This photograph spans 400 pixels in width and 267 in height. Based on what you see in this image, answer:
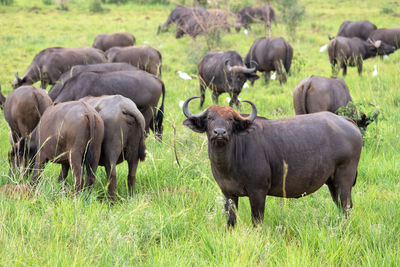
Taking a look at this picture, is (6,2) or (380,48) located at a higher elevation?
(6,2)

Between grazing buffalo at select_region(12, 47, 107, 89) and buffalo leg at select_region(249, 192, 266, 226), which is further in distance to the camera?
grazing buffalo at select_region(12, 47, 107, 89)

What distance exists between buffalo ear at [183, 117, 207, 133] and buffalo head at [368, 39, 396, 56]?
1188 cm

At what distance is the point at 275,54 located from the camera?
509 inches

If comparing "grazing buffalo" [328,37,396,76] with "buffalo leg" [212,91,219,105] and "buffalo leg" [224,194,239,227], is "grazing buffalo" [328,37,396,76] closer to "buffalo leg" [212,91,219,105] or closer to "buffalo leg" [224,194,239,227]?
"buffalo leg" [212,91,219,105]

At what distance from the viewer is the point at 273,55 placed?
13.0 meters

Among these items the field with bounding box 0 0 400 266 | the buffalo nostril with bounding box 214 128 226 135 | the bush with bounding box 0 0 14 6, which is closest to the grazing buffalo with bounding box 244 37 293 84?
the field with bounding box 0 0 400 266

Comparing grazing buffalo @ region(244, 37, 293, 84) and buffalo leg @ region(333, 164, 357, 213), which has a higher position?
buffalo leg @ region(333, 164, 357, 213)

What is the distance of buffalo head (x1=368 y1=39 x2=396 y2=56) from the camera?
48.4ft

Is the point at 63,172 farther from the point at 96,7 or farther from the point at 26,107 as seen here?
the point at 96,7

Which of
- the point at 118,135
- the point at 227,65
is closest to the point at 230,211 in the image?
the point at 118,135

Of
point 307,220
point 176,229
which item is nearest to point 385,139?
point 307,220

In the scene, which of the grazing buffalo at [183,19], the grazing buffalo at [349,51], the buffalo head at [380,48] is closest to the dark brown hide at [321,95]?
the grazing buffalo at [349,51]

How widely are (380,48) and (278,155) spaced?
12.1 m

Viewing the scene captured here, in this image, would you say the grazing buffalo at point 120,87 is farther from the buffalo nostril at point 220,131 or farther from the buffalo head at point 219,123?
the buffalo nostril at point 220,131
